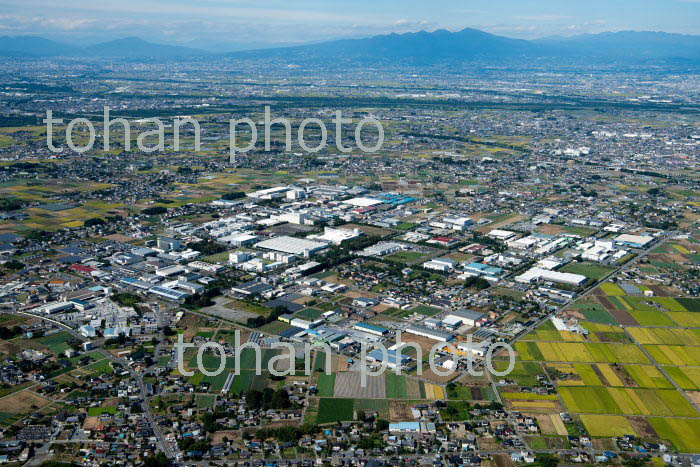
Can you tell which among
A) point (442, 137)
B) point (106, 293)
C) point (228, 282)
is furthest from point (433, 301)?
point (442, 137)

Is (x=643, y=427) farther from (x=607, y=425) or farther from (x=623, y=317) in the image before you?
(x=623, y=317)

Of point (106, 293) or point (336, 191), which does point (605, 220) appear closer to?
point (336, 191)

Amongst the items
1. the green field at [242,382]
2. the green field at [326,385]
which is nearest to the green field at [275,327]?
the green field at [242,382]

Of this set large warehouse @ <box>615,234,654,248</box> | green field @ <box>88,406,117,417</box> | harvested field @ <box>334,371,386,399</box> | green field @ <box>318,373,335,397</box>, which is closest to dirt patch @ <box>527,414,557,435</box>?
harvested field @ <box>334,371,386,399</box>

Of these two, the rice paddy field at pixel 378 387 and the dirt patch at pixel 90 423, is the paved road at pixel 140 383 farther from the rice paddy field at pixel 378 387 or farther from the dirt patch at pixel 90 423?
the rice paddy field at pixel 378 387

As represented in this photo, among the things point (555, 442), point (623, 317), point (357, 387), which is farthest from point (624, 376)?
point (357, 387)

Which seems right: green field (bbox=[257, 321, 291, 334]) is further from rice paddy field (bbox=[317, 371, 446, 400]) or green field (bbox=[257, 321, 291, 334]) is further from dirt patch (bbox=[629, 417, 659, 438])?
dirt patch (bbox=[629, 417, 659, 438])
